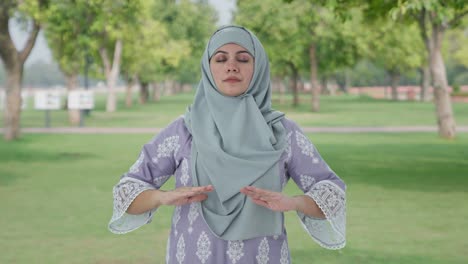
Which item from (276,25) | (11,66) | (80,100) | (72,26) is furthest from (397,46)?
(11,66)

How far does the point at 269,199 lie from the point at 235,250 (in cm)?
32

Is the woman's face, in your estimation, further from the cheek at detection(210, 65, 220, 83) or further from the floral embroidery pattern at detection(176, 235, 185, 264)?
the floral embroidery pattern at detection(176, 235, 185, 264)

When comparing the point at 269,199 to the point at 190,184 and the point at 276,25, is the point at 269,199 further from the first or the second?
the point at 276,25

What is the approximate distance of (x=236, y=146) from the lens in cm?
298

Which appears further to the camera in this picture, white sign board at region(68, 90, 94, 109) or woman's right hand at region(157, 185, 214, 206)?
white sign board at region(68, 90, 94, 109)

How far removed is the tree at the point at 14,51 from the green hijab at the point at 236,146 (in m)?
19.1

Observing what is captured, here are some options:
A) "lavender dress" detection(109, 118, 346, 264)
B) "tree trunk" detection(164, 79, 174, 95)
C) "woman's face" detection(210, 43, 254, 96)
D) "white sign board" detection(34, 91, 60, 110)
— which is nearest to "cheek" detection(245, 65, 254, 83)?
"woman's face" detection(210, 43, 254, 96)

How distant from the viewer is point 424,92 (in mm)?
69125

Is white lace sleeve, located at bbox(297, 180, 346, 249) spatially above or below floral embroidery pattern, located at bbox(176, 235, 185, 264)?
above

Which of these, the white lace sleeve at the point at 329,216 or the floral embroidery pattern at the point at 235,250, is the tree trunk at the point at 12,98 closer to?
the white lace sleeve at the point at 329,216

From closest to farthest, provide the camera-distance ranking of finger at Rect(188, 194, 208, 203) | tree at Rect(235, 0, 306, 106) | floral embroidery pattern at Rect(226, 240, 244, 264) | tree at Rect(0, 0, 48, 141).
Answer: finger at Rect(188, 194, 208, 203) < floral embroidery pattern at Rect(226, 240, 244, 264) < tree at Rect(0, 0, 48, 141) < tree at Rect(235, 0, 306, 106)

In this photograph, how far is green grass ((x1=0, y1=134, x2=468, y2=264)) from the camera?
7738 mm

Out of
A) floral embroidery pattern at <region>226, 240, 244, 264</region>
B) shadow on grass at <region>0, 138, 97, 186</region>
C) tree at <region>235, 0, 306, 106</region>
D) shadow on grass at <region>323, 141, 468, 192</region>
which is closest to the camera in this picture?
floral embroidery pattern at <region>226, 240, 244, 264</region>

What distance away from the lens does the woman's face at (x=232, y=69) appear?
3.08 meters
